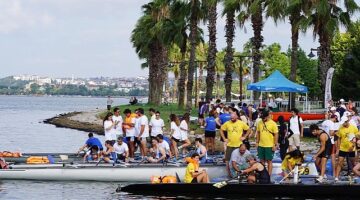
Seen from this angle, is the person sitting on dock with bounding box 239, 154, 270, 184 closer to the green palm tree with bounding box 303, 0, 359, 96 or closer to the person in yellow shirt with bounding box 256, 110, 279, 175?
the person in yellow shirt with bounding box 256, 110, 279, 175

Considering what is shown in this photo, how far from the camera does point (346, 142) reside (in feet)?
73.4

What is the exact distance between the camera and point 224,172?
2414cm

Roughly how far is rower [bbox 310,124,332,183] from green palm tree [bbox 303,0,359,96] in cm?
2178

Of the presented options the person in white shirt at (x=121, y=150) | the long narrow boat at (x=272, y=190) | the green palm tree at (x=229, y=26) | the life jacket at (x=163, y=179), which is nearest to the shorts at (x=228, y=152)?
the life jacket at (x=163, y=179)

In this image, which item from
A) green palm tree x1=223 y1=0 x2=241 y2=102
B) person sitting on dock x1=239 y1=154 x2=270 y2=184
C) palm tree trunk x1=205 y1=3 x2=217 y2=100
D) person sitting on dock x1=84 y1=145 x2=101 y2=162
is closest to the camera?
person sitting on dock x1=239 y1=154 x2=270 y2=184

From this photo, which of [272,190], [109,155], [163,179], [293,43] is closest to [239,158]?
[272,190]

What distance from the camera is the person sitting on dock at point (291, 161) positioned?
21.8 meters

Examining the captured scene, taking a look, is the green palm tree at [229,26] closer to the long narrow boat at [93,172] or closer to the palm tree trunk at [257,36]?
the palm tree trunk at [257,36]

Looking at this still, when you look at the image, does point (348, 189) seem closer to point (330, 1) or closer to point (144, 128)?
point (144, 128)

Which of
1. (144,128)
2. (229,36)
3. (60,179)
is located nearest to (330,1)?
(229,36)

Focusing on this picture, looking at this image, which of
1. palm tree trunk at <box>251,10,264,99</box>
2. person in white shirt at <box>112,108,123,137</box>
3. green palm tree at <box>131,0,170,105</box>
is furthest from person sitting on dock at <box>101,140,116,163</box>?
green palm tree at <box>131,0,170,105</box>

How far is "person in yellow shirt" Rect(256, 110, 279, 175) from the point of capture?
22.5 metres

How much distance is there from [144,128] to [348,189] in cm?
862

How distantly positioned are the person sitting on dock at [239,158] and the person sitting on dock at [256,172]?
3.54 feet
